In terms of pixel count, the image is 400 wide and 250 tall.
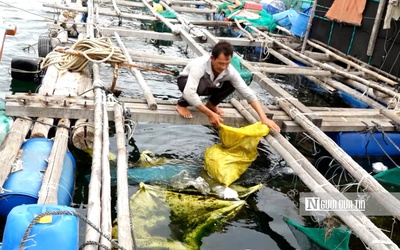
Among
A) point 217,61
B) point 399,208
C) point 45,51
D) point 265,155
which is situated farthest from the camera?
point 45,51

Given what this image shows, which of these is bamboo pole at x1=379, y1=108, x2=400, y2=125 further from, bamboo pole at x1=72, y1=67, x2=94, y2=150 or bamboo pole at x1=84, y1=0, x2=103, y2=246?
bamboo pole at x1=72, y1=67, x2=94, y2=150

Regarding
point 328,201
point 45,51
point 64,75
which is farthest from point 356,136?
point 45,51

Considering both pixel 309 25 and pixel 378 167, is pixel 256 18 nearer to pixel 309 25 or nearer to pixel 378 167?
pixel 309 25

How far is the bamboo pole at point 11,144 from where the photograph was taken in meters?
4.59

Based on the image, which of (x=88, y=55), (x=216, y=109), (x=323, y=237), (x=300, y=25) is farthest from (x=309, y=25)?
(x=323, y=237)

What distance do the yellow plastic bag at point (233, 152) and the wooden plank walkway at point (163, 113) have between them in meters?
0.49

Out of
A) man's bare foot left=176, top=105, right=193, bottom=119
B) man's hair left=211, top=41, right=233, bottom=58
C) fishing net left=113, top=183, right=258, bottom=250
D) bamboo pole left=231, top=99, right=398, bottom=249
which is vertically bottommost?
fishing net left=113, top=183, right=258, bottom=250

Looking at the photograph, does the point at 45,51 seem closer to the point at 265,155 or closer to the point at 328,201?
the point at 265,155

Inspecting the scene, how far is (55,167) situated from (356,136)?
456 cm

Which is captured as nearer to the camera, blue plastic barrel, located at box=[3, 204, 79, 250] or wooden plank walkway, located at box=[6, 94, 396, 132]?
blue plastic barrel, located at box=[3, 204, 79, 250]

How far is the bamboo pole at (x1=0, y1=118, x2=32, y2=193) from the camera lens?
4.59m

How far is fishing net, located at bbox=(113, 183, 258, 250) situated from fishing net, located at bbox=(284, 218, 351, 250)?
966 mm

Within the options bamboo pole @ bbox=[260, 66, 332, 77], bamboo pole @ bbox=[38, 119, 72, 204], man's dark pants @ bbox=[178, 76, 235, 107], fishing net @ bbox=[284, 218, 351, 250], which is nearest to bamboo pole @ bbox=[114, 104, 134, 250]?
bamboo pole @ bbox=[38, 119, 72, 204]

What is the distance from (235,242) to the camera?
16.8 ft
